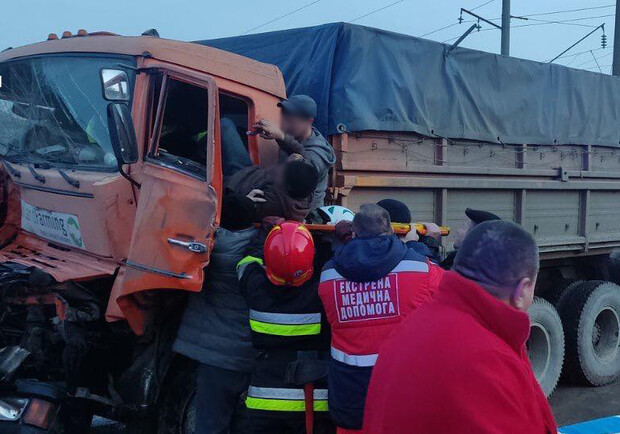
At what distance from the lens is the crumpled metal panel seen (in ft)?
12.3

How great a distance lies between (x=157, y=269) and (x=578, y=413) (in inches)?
170

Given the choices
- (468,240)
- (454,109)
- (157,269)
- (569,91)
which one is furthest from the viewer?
(569,91)

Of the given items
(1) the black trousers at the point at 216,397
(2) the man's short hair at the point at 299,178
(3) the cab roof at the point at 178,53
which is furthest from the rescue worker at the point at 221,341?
(3) the cab roof at the point at 178,53

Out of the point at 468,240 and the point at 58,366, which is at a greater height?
the point at 468,240

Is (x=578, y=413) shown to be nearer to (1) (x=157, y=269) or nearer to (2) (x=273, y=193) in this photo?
(2) (x=273, y=193)

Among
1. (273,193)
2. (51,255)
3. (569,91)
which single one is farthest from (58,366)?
(569,91)

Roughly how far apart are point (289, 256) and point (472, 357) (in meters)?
1.63

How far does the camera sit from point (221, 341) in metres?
3.76

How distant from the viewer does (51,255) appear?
4.18m

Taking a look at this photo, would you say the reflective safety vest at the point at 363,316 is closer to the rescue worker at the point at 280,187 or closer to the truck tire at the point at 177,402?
the rescue worker at the point at 280,187

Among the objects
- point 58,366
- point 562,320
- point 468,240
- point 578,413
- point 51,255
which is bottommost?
point 578,413

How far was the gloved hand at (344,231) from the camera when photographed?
12.6 feet

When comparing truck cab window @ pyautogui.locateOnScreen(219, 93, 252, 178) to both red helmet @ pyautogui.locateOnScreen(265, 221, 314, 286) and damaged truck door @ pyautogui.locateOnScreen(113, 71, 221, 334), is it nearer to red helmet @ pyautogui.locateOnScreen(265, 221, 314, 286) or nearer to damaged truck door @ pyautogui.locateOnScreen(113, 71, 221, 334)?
damaged truck door @ pyautogui.locateOnScreen(113, 71, 221, 334)

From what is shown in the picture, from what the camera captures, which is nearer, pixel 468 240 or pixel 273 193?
pixel 468 240
